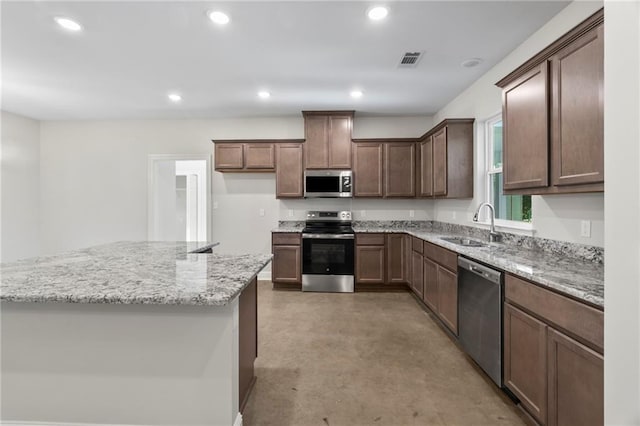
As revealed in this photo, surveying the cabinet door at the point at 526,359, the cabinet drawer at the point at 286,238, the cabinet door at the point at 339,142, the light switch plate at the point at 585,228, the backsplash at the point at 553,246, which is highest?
the cabinet door at the point at 339,142

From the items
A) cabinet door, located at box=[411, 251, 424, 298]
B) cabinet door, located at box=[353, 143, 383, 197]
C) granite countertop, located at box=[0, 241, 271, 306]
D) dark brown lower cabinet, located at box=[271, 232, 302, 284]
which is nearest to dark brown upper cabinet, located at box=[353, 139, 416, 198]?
cabinet door, located at box=[353, 143, 383, 197]

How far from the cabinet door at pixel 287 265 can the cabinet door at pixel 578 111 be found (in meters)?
3.26

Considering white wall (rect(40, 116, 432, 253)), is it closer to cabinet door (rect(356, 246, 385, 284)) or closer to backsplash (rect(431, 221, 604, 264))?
cabinet door (rect(356, 246, 385, 284))

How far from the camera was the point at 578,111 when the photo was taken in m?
1.69

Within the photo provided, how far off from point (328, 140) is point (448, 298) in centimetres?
284

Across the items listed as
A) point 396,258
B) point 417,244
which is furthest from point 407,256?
point 417,244

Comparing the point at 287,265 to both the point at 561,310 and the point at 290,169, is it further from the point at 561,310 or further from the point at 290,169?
the point at 561,310

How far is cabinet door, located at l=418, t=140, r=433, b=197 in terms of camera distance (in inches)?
165

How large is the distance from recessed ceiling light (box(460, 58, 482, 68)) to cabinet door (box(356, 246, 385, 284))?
97.1 inches

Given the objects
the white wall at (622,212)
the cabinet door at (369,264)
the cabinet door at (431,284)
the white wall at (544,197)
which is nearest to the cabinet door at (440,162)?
the white wall at (544,197)

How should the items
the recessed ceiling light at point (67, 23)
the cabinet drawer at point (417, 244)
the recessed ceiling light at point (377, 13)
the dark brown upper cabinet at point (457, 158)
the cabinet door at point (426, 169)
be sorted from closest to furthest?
the recessed ceiling light at point (377, 13) → the recessed ceiling light at point (67, 23) → the dark brown upper cabinet at point (457, 158) → the cabinet drawer at point (417, 244) → the cabinet door at point (426, 169)

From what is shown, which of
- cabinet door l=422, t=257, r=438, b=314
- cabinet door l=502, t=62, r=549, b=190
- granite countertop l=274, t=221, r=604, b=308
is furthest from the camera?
cabinet door l=422, t=257, r=438, b=314

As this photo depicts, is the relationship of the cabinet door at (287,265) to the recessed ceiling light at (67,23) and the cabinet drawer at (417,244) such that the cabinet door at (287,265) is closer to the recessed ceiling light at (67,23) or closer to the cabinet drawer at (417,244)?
the cabinet drawer at (417,244)

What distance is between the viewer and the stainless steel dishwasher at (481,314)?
202cm
